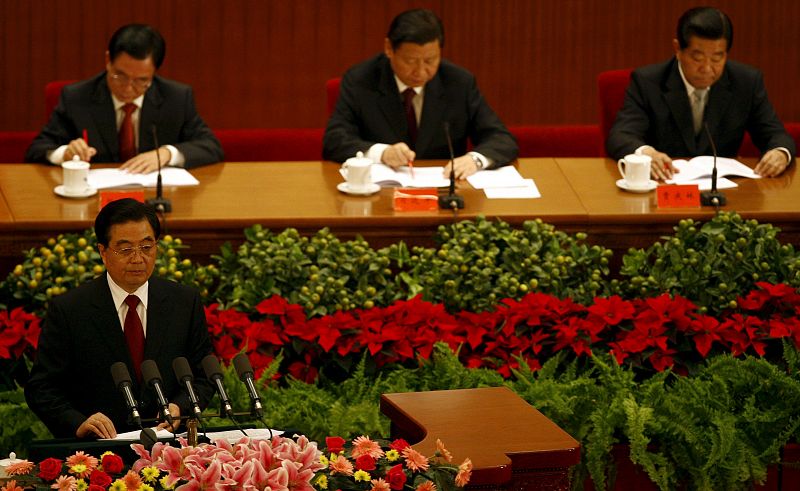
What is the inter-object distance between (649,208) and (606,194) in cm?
22

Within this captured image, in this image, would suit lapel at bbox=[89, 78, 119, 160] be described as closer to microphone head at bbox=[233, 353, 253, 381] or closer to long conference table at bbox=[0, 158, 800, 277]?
long conference table at bbox=[0, 158, 800, 277]

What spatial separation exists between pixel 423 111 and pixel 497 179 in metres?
0.63

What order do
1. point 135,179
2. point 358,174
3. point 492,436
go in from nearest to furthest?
1. point 492,436
2. point 358,174
3. point 135,179

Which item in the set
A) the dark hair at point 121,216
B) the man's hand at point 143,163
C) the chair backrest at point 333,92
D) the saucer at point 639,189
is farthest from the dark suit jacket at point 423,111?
the dark hair at point 121,216

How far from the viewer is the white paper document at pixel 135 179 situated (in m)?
4.87

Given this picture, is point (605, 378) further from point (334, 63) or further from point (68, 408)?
point (334, 63)

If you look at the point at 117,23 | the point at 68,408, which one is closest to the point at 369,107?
the point at 117,23

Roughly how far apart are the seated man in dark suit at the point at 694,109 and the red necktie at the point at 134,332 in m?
2.65

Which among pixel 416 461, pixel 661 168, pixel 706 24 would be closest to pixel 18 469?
pixel 416 461

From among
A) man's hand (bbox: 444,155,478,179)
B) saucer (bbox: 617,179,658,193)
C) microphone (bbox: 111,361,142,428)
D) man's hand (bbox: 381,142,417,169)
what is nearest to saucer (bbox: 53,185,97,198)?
man's hand (bbox: 381,142,417,169)

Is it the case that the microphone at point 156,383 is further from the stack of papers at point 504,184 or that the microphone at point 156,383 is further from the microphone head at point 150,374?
the stack of papers at point 504,184

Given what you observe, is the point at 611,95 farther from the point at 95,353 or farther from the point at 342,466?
the point at 342,466

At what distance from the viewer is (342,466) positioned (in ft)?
7.70

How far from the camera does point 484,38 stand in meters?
7.16
